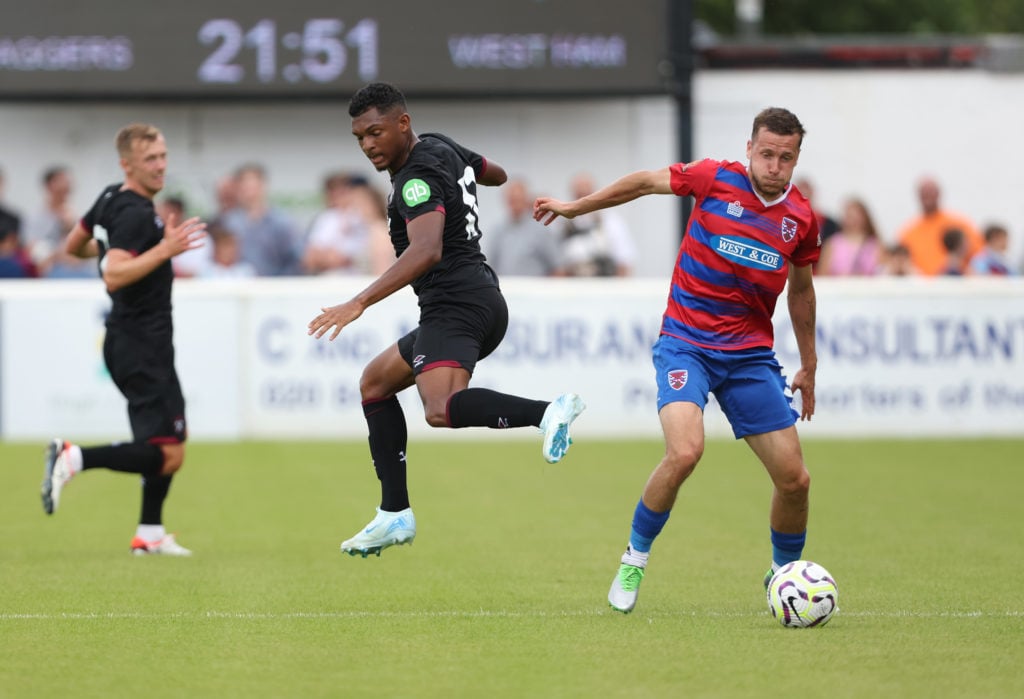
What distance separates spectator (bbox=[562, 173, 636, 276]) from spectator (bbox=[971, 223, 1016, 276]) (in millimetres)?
3907

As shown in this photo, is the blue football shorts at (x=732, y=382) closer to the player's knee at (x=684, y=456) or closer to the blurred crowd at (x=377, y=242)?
the player's knee at (x=684, y=456)

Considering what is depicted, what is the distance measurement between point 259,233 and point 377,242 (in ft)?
5.87

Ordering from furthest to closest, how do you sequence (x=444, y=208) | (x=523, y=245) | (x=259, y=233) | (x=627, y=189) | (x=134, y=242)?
1. (x=259, y=233)
2. (x=523, y=245)
3. (x=134, y=242)
4. (x=444, y=208)
5. (x=627, y=189)

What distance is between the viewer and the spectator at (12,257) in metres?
17.9

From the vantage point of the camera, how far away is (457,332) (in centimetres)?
773

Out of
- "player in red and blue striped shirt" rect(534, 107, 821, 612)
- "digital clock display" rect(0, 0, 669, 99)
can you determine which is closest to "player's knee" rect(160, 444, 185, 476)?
"player in red and blue striped shirt" rect(534, 107, 821, 612)

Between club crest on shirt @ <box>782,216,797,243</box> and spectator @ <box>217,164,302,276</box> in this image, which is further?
spectator @ <box>217,164,302,276</box>

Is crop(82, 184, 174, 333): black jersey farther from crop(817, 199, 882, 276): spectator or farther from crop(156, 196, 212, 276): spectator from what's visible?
crop(817, 199, 882, 276): spectator

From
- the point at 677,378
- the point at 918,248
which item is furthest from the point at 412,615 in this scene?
the point at 918,248

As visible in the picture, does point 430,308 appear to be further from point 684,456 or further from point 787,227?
point 787,227

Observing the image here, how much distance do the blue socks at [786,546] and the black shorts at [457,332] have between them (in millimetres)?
1612

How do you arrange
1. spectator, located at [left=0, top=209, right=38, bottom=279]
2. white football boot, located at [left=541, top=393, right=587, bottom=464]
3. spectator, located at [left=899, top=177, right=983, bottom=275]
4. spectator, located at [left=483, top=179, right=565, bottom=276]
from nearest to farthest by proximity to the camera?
white football boot, located at [left=541, top=393, right=587, bottom=464]
spectator, located at [left=0, top=209, right=38, bottom=279]
spectator, located at [left=483, top=179, right=565, bottom=276]
spectator, located at [left=899, top=177, right=983, bottom=275]

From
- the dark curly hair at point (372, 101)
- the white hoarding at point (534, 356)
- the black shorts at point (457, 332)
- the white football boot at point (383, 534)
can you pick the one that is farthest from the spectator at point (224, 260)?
the dark curly hair at point (372, 101)

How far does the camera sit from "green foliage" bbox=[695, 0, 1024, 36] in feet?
119
